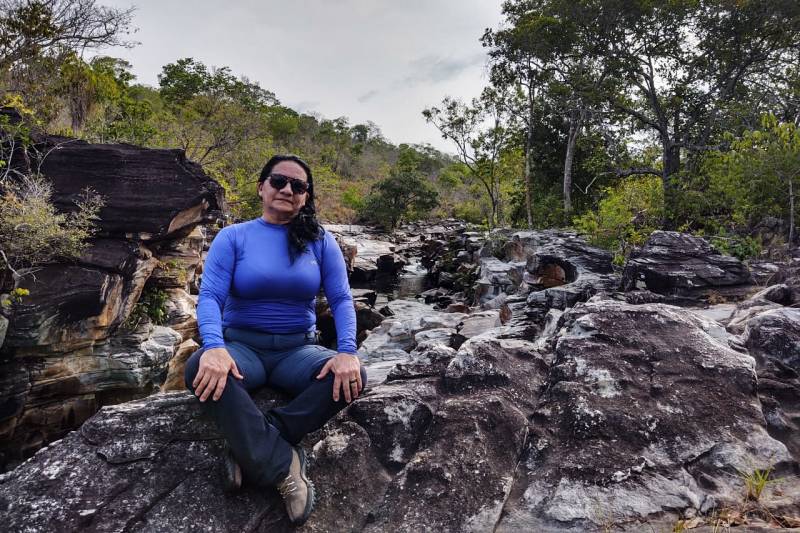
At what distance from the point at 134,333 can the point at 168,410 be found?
14.1 feet

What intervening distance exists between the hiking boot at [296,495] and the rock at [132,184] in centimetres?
548

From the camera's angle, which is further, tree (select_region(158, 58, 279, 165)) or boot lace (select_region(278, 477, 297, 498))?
tree (select_region(158, 58, 279, 165))

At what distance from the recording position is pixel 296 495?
201cm

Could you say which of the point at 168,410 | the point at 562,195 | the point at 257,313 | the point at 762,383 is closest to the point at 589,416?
the point at 762,383

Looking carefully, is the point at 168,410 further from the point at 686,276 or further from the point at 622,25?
the point at 622,25

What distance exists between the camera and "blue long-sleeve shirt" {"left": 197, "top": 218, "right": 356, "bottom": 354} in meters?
2.52

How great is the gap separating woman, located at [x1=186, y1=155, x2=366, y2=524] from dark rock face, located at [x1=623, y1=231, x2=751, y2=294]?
18.1 ft

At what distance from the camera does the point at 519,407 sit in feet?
8.93

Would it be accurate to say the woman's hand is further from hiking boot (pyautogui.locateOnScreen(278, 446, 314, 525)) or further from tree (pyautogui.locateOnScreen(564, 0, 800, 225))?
tree (pyautogui.locateOnScreen(564, 0, 800, 225))

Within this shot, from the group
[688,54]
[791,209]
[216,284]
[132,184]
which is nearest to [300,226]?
[216,284]

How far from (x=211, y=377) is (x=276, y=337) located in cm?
57

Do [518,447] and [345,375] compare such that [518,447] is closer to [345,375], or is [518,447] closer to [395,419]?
[395,419]

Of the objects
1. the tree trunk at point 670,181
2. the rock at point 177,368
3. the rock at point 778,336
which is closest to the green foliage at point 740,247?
the tree trunk at point 670,181

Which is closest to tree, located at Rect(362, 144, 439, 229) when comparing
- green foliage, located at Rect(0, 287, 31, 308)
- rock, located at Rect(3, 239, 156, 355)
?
rock, located at Rect(3, 239, 156, 355)
